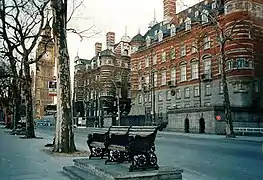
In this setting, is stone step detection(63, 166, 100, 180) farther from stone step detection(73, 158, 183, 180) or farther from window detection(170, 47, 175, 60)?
window detection(170, 47, 175, 60)

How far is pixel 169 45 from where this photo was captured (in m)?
62.2

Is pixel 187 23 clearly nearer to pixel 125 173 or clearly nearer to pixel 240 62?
pixel 240 62

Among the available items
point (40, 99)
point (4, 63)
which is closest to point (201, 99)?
point (4, 63)

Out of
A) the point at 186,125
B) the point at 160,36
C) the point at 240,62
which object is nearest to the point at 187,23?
the point at 160,36

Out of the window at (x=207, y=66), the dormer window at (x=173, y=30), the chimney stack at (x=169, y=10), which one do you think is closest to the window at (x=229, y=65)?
the window at (x=207, y=66)

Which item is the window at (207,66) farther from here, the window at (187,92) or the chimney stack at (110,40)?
the chimney stack at (110,40)

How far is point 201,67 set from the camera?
54000mm

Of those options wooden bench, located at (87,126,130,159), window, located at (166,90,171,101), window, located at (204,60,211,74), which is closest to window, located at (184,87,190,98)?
window, located at (166,90,171,101)

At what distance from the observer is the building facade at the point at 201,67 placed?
42875 millimetres

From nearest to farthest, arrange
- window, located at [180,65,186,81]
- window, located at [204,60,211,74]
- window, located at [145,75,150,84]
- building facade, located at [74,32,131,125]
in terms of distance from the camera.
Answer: window, located at [204,60,211,74] < window, located at [180,65,186,81] < window, located at [145,75,150,84] < building facade, located at [74,32,131,125]

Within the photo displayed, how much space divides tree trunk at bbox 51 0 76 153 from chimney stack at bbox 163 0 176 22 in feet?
183

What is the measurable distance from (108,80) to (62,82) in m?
65.3

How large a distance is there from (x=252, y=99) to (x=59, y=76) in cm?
3764

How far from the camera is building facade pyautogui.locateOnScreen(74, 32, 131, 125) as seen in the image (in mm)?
80312
